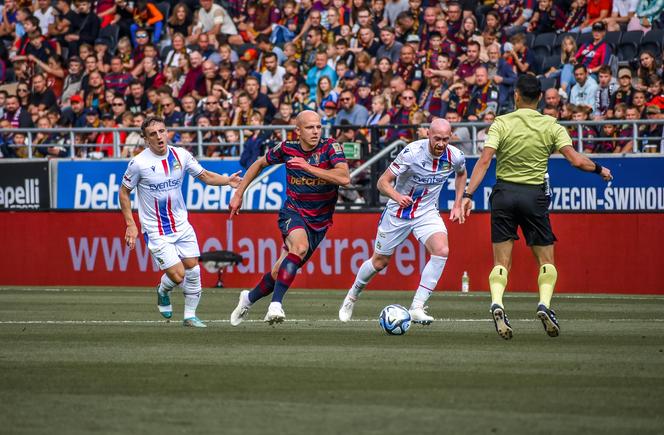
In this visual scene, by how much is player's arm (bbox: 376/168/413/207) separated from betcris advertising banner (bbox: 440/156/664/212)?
25.2 ft

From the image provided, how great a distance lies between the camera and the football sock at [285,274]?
44.4 ft

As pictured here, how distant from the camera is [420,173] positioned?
566 inches

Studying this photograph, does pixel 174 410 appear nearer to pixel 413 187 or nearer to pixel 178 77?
pixel 413 187

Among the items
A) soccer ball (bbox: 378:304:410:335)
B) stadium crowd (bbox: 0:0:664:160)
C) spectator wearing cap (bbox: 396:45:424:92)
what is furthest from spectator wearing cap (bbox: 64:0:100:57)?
soccer ball (bbox: 378:304:410:335)

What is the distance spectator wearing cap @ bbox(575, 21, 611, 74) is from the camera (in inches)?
899

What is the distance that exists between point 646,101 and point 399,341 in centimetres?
1084

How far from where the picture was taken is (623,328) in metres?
13.6

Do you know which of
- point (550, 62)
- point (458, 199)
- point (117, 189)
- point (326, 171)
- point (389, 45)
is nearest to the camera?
point (326, 171)

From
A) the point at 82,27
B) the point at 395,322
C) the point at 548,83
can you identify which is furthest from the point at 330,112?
the point at 395,322

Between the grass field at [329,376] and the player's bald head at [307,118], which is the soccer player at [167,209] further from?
the player's bald head at [307,118]

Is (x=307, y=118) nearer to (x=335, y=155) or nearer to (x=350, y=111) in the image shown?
(x=335, y=155)

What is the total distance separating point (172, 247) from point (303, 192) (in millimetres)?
1752

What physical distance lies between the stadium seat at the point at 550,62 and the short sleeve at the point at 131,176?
11068 millimetres

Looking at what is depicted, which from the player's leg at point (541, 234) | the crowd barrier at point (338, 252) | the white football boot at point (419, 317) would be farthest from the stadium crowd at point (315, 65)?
the player's leg at point (541, 234)
